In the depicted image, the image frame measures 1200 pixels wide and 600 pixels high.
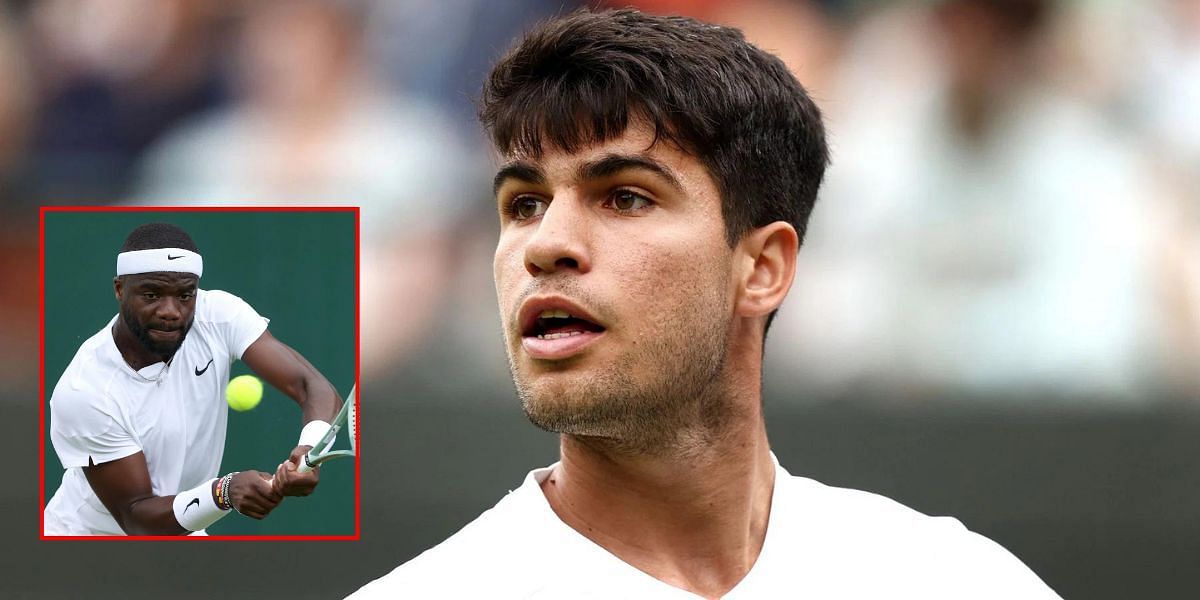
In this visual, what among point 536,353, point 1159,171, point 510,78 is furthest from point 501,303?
point 1159,171

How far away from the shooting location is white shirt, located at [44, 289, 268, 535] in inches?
114

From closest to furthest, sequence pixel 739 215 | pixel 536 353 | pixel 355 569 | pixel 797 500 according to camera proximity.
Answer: pixel 536 353 < pixel 739 215 < pixel 797 500 < pixel 355 569

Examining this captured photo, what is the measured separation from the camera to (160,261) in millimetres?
2887

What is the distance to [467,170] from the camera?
4656 mm

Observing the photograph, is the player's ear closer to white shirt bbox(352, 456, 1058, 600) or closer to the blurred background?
white shirt bbox(352, 456, 1058, 600)

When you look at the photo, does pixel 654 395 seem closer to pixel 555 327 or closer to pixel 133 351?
pixel 555 327

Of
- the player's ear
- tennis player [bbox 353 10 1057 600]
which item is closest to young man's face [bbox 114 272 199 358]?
tennis player [bbox 353 10 1057 600]

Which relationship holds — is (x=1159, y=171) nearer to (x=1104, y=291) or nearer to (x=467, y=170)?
(x=1104, y=291)

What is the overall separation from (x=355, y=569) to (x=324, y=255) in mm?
1577

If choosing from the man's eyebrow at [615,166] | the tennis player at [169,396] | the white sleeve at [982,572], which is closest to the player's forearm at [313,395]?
the tennis player at [169,396]

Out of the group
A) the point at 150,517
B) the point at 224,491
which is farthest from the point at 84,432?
the point at 224,491

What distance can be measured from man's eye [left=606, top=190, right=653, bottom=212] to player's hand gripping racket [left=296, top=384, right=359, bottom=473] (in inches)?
30.4

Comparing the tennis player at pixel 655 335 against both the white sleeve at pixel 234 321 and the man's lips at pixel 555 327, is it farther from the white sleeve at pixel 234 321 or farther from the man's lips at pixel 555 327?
the white sleeve at pixel 234 321

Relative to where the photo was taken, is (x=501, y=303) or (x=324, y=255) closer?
(x=501, y=303)
